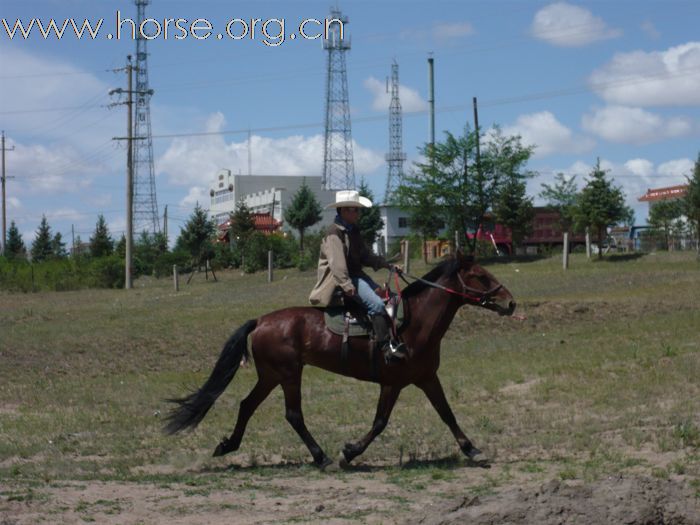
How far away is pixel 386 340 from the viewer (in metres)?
10.8

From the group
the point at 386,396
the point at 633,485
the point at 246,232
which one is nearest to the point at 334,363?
the point at 386,396

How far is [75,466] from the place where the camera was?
1094 centimetres

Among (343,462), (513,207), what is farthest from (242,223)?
(343,462)

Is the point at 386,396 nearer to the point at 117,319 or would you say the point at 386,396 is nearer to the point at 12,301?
the point at 117,319

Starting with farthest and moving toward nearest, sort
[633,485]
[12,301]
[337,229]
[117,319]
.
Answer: [12,301] → [117,319] → [337,229] → [633,485]

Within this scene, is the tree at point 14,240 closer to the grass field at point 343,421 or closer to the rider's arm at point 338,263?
the grass field at point 343,421

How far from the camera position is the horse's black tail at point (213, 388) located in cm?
1117

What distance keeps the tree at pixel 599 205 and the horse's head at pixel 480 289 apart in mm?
40379

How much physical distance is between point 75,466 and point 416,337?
386 cm

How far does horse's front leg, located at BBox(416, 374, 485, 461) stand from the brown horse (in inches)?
0.4

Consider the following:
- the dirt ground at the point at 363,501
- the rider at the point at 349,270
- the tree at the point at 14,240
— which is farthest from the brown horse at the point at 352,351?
the tree at the point at 14,240

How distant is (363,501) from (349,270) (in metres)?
3.19

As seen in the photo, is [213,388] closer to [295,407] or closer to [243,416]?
[243,416]

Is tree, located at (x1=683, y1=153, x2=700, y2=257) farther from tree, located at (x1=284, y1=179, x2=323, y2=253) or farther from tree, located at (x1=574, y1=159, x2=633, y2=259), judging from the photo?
tree, located at (x1=284, y1=179, x2=323, y2=253)
